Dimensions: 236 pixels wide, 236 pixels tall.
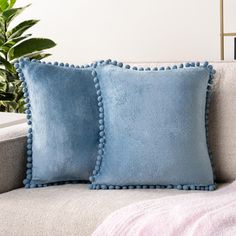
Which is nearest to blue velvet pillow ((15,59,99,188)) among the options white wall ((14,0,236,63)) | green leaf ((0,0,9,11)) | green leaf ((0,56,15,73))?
green leaf ((0,56,15,73))

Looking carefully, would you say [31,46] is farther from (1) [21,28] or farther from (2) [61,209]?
(2) [61,209]

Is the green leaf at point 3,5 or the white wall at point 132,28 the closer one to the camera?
the green leaf at point 3,5

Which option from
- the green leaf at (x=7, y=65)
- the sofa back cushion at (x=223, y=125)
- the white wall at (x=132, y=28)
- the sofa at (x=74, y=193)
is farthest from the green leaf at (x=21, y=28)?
the sofa back cushion at (x=223, y=125)

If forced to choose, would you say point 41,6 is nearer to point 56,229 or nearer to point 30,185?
point 30,185

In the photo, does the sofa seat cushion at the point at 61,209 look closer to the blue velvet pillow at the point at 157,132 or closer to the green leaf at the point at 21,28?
the blue velvet pillow at the point at 157,132

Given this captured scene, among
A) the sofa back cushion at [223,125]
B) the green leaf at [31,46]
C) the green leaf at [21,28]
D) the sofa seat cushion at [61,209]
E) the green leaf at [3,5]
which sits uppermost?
the green leaf at [3,5]

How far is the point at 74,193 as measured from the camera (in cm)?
213

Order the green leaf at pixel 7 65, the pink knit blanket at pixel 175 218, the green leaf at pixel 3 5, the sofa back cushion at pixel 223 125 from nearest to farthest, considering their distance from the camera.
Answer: the pink knit blanket at pixel 175 218 → the sofa back cushion at pixel 223 125 → the green leaf at pixel 7 65 → the green leaf at pixel 3 5

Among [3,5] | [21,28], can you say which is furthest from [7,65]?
[3,5]

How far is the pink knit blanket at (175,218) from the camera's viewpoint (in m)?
1.71

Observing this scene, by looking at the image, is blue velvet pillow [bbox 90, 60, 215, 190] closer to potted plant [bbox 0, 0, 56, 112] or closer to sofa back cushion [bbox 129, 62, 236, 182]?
sofa back cushion [bbox 129, 62, 236, 182]

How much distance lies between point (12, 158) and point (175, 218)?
71 cm

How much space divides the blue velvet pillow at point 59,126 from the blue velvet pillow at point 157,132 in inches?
2.9

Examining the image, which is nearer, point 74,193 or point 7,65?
point 74,193
